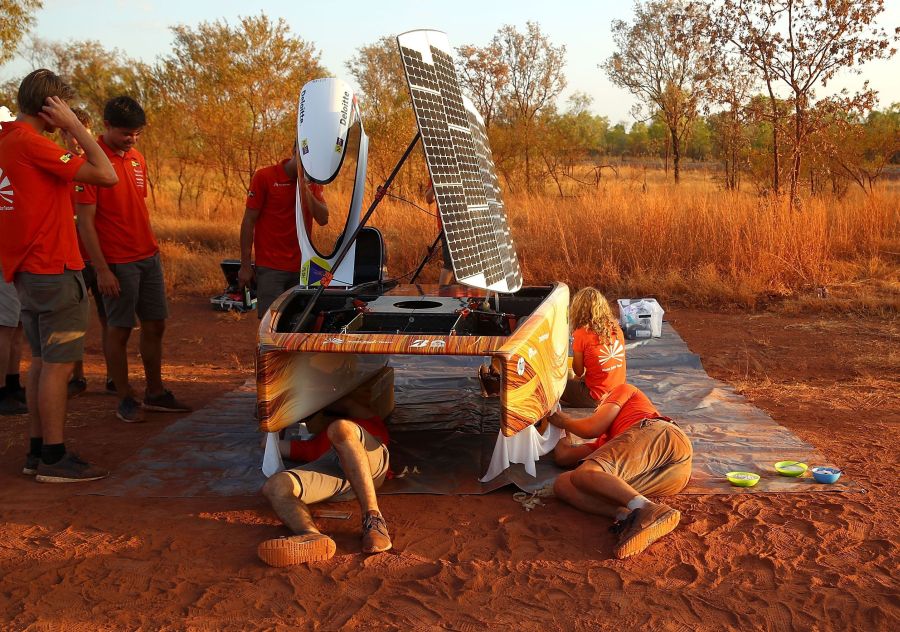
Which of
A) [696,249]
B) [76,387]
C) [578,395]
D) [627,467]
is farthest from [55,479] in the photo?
[696,249]

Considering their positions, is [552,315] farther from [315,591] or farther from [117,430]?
[117,430]

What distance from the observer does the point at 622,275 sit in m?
10.7

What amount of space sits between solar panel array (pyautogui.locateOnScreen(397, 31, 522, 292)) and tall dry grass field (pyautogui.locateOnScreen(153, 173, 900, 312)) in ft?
14.9

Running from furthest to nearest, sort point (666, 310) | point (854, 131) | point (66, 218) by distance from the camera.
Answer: point (854, 131) < point (666, 310) < point (66, 218)

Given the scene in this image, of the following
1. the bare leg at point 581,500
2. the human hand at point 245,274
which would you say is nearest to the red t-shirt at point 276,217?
the human hand at point 245,274

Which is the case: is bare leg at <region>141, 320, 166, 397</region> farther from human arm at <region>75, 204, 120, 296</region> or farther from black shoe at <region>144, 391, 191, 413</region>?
human arm at <region>75, 204, 120, 296</region>

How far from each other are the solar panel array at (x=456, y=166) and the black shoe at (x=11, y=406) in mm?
3319

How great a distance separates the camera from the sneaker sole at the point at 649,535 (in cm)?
362

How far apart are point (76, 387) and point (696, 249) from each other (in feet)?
24.3

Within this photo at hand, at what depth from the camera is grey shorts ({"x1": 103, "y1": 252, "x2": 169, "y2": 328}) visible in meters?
5.48

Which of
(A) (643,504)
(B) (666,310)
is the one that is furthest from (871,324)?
(A) (643,504)

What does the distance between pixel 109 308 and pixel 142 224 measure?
1.88 ft

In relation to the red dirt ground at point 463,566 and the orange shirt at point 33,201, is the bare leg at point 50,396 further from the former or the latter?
the orange shirt at point 33,201

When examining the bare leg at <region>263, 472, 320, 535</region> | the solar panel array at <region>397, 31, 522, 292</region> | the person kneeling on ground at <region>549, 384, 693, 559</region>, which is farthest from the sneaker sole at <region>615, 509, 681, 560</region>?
the solar panel array at <region>397, 31, 522, 292</region>
